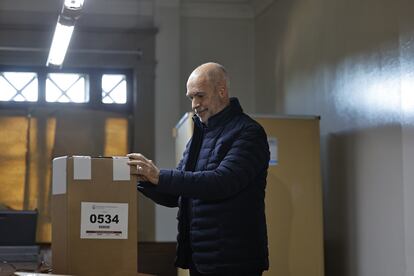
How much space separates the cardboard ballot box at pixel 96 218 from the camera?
90.1 inches

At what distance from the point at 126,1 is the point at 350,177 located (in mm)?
2921

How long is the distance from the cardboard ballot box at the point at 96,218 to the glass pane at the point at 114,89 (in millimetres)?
3827

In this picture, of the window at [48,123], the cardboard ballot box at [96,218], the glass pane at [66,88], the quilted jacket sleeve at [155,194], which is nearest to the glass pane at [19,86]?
the window at [48,123]

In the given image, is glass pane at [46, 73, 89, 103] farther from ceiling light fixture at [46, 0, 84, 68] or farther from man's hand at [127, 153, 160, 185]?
man's hand at [127, 153, 160, 185]

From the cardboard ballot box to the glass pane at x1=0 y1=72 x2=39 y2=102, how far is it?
3.82 metres

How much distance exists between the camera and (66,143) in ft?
19.4

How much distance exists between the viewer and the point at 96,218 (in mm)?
2309

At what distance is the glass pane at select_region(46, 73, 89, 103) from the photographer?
6.05m

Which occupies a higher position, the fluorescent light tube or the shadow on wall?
the fluorescent light tube

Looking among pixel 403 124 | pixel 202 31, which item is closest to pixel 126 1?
pixel 202 31

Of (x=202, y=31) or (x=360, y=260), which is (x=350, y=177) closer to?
(x=360, y=260)

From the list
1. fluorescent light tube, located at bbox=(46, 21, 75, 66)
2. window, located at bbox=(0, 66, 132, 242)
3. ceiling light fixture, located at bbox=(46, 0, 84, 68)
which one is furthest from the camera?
window, located at bbox=(0, 66, 132, 242)

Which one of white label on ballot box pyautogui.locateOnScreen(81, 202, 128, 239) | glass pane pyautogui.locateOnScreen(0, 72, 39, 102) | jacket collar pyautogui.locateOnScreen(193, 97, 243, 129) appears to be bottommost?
white label on ballot box pyautogui.locateOnScreen(81, 202, 128, 239)

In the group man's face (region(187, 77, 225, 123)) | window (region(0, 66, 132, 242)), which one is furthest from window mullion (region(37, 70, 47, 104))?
man's face (region(187, 77, 225, 123))
